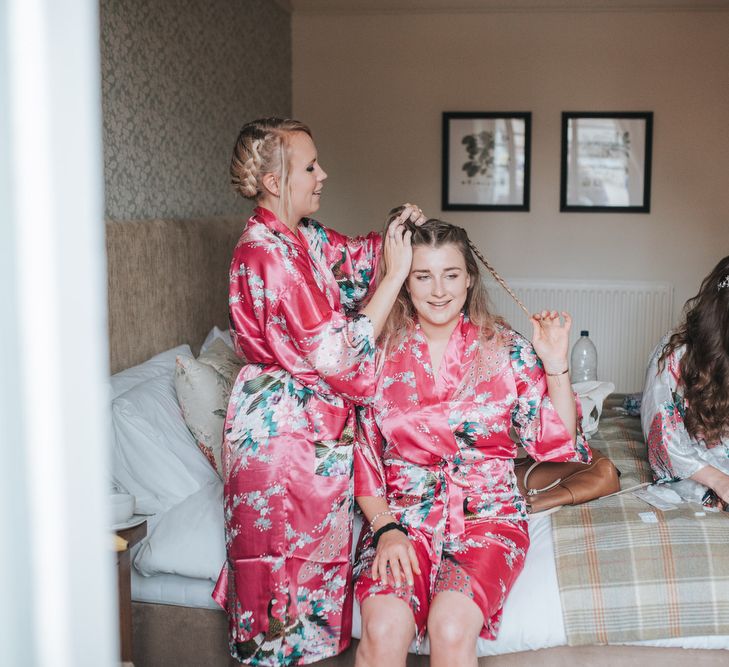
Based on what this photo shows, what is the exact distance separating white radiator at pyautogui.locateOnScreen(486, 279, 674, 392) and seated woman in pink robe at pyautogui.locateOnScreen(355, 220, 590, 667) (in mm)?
3079

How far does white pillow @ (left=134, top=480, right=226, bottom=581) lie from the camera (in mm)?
1845

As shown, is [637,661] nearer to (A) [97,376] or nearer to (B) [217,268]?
(A) [97,376]

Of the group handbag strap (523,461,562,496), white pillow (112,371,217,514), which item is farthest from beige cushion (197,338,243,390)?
handbag strap (523,461,562,496)

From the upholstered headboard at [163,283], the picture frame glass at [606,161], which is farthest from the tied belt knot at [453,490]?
the picture frame glass at [606,161]

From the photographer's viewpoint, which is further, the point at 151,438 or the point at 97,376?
the point at 151,438

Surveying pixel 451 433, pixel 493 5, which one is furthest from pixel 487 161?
pixel 451 433

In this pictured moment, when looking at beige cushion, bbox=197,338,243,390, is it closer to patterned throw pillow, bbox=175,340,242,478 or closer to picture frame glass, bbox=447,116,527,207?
patterned throw pillow, bbox=175,340,242,478

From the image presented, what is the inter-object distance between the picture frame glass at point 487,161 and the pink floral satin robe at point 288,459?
11.0 feet

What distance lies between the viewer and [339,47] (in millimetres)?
4910

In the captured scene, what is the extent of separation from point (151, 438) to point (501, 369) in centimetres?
90

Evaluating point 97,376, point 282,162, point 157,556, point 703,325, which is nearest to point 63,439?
point 97,376

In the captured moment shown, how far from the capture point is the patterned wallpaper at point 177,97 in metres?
2.46

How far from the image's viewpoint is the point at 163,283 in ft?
8.71

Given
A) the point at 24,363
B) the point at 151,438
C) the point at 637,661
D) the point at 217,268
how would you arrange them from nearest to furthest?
the point at 24,363 → the point at 637,661 → the point at 151,438 → the point at 217,268
